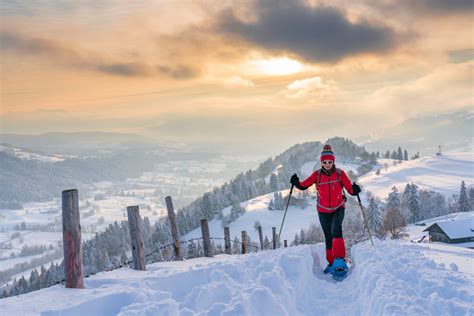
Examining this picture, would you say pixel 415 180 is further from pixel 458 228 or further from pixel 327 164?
pixel 327 164

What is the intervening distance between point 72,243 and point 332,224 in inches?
246

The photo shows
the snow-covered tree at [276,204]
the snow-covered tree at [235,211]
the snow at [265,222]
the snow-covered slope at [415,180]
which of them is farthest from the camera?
the snow-covered slope at [415,180]

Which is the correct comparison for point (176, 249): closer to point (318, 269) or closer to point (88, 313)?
point (318, 269)

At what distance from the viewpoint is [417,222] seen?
304 ft

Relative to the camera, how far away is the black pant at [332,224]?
979 centimetres

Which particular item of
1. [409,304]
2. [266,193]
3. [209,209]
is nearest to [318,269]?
[409,304]

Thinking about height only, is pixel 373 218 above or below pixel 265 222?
above

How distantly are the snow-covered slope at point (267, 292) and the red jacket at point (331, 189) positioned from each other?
1624 mm

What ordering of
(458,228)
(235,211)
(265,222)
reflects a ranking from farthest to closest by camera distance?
(235,211) → (265,222) → (458,228)

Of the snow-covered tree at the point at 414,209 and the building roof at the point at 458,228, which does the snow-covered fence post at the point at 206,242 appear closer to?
the building roof at the point at 458,228

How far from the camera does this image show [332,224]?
9992 mm

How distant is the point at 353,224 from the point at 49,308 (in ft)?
256

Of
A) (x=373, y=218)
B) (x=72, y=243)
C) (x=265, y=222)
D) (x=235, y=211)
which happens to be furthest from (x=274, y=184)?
(x=72, y=243)

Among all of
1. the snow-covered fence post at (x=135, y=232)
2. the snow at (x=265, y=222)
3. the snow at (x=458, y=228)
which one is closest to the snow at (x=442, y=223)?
the snow at (x=458, y=228)
